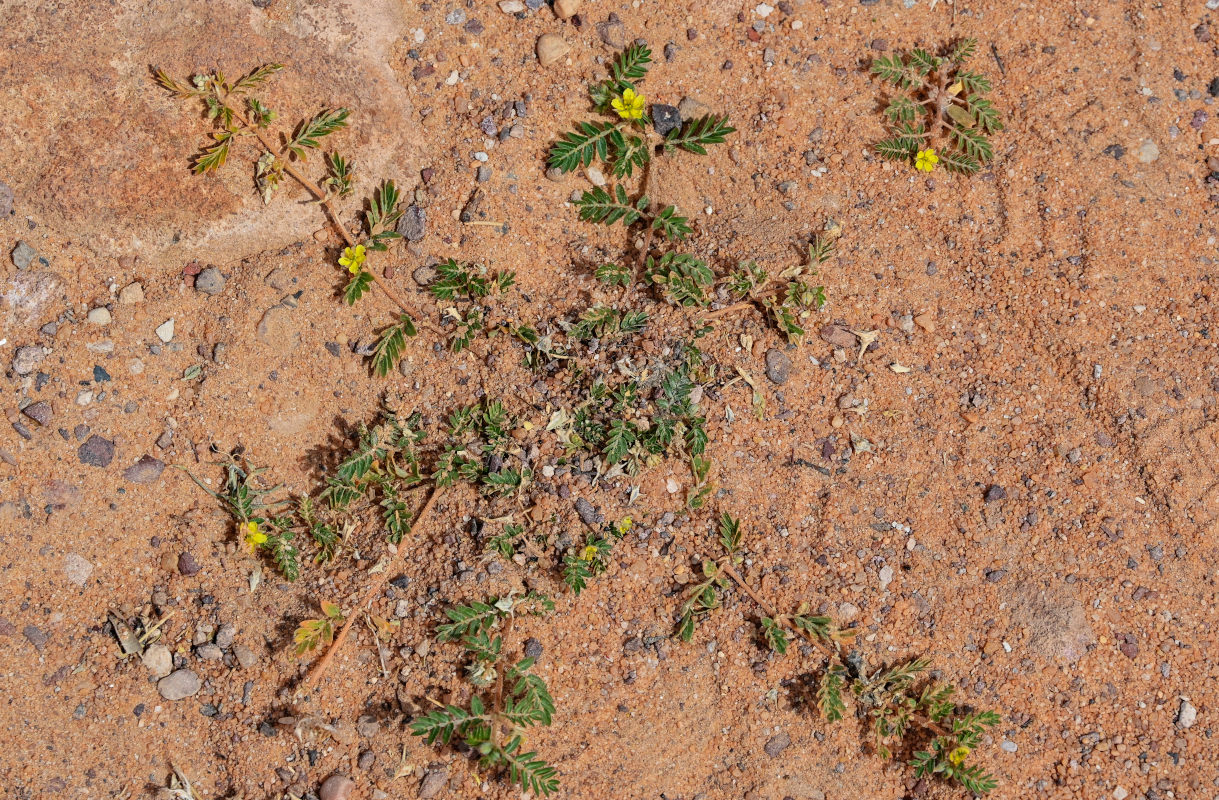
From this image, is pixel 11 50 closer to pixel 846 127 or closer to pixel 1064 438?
pixel 846 127

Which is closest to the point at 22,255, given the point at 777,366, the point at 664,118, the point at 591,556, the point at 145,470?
the point at 145,470

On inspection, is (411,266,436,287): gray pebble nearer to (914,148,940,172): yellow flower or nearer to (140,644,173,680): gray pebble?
(140,644,173,680): gray pebble

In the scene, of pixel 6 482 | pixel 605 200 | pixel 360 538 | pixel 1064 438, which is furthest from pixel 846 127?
pixel 6 482

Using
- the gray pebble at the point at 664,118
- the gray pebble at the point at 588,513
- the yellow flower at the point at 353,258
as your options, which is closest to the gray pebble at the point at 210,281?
the yellow flower at the point at 353,258

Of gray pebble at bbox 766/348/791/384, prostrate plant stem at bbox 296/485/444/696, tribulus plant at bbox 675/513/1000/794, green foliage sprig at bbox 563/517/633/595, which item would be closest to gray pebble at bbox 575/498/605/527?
green foliage sprig at bbox 563/517/633/595

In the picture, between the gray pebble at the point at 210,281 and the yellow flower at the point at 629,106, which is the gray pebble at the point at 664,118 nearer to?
the yellow flower at the point at 629,106

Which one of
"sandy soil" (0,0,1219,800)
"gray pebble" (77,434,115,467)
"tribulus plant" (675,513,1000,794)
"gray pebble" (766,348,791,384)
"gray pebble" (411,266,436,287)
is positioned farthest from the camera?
"gray pebble" (411,266,436,287)

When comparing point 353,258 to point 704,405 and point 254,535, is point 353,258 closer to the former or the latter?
point 254,535
